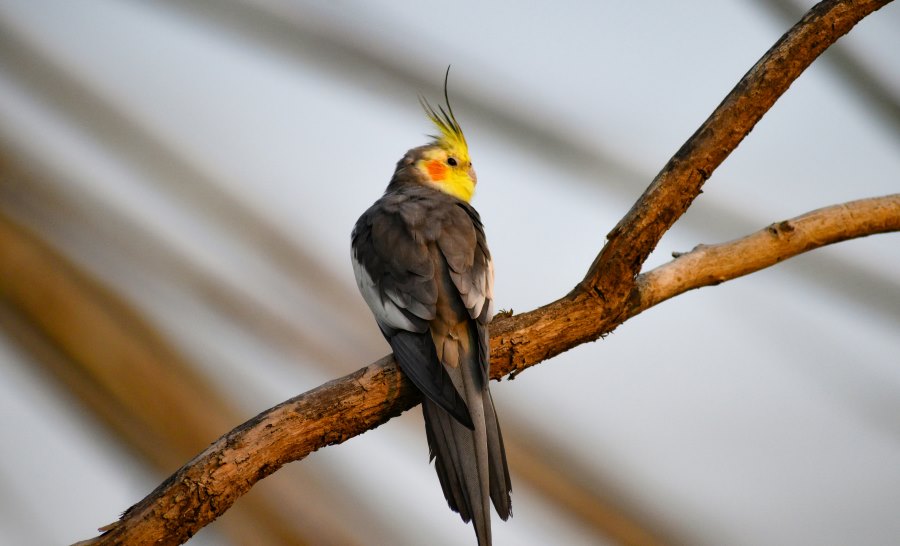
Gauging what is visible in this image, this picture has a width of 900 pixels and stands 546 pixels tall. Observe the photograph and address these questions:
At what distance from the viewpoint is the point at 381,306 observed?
142 inches

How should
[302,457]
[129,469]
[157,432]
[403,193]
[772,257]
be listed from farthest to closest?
[403,193], [772,257], [302,457], [129,469], [157,432]

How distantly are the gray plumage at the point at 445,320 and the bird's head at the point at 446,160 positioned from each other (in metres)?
0.94

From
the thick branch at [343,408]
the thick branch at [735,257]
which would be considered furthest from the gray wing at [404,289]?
the thick branch at [735,257]

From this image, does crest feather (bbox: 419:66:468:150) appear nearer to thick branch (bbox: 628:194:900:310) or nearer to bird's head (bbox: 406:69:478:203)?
bird's head (bbox: 406:69:478:203)

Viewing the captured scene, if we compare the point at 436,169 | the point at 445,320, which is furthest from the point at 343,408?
the point at 436,169

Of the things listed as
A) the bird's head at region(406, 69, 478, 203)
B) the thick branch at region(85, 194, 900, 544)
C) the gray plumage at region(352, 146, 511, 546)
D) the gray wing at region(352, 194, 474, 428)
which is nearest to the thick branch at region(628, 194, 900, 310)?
the thick branch at region(85, 194, 900, 544)

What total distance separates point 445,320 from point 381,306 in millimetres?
363

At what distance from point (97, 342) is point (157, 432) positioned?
10.5 inches

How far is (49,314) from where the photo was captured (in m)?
1.64

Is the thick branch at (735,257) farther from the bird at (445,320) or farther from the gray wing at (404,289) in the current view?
the gray wing at (404,289)

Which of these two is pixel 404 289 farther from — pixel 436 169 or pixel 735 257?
pixel 436 169

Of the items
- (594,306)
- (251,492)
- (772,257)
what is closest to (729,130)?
(772,257)

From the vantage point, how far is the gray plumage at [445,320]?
3.05 m

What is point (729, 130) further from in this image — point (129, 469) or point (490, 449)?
point (129, 469)
